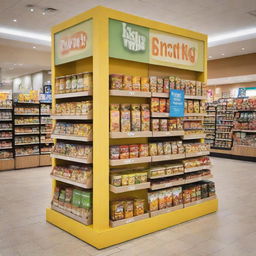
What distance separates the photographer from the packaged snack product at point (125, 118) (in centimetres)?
388

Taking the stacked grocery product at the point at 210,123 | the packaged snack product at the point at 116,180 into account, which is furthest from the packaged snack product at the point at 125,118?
the stacked grocery product at the point at 210,123

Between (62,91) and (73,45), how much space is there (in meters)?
0.66

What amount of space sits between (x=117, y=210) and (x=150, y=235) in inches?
23.5

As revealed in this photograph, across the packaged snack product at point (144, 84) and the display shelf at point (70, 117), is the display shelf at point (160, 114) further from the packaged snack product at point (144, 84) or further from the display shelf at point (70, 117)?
the display shelf at point (70, 117)

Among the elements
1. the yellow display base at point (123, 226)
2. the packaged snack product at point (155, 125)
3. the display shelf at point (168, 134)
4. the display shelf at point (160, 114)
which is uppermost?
the display shelf at point (160, 114)

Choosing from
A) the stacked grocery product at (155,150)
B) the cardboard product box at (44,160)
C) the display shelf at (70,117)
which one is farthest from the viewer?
the cardboard product box at (44,160)

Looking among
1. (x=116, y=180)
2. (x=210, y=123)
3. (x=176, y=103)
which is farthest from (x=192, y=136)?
(x=210, y=123)

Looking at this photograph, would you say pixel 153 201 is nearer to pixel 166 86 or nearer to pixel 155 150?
pixel 155 150

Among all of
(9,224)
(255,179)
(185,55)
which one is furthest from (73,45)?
(255,179)

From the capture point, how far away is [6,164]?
868cm

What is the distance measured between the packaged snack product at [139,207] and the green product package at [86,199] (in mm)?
607

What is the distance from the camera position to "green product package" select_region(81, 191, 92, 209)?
12.5 feet

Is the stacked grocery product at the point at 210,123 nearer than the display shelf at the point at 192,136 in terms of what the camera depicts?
No

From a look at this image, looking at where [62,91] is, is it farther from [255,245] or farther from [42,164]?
[42,164]
